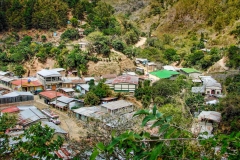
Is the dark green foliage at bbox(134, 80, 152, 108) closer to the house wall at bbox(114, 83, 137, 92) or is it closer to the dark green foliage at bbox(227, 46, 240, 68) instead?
the house wall at bbox(114, 83, 137, 92)

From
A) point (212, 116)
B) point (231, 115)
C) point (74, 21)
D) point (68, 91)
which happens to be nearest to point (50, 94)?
point (68, 91)

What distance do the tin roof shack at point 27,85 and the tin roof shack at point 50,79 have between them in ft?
1.48

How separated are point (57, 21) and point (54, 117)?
752 inches

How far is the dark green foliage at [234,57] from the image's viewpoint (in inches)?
894

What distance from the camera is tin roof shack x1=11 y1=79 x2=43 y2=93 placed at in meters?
20.3

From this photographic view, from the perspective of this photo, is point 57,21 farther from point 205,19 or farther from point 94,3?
point 205,19

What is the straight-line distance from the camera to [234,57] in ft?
75.7

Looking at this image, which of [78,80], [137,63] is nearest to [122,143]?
[78,80]

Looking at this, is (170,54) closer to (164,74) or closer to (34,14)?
(164,74)

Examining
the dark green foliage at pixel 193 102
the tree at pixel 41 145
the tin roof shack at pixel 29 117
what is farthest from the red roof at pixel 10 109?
the tree at pixel 41 145

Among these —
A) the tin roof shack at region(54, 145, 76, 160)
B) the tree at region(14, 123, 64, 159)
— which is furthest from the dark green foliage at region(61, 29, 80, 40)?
the tree at region(14, 123, 64, 159)

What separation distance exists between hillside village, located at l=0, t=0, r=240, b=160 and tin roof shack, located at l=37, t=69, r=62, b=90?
3.2 inches

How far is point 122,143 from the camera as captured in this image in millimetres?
1892

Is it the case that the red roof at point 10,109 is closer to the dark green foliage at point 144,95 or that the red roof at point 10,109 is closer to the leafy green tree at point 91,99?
the leafy green tree at point 91,99
